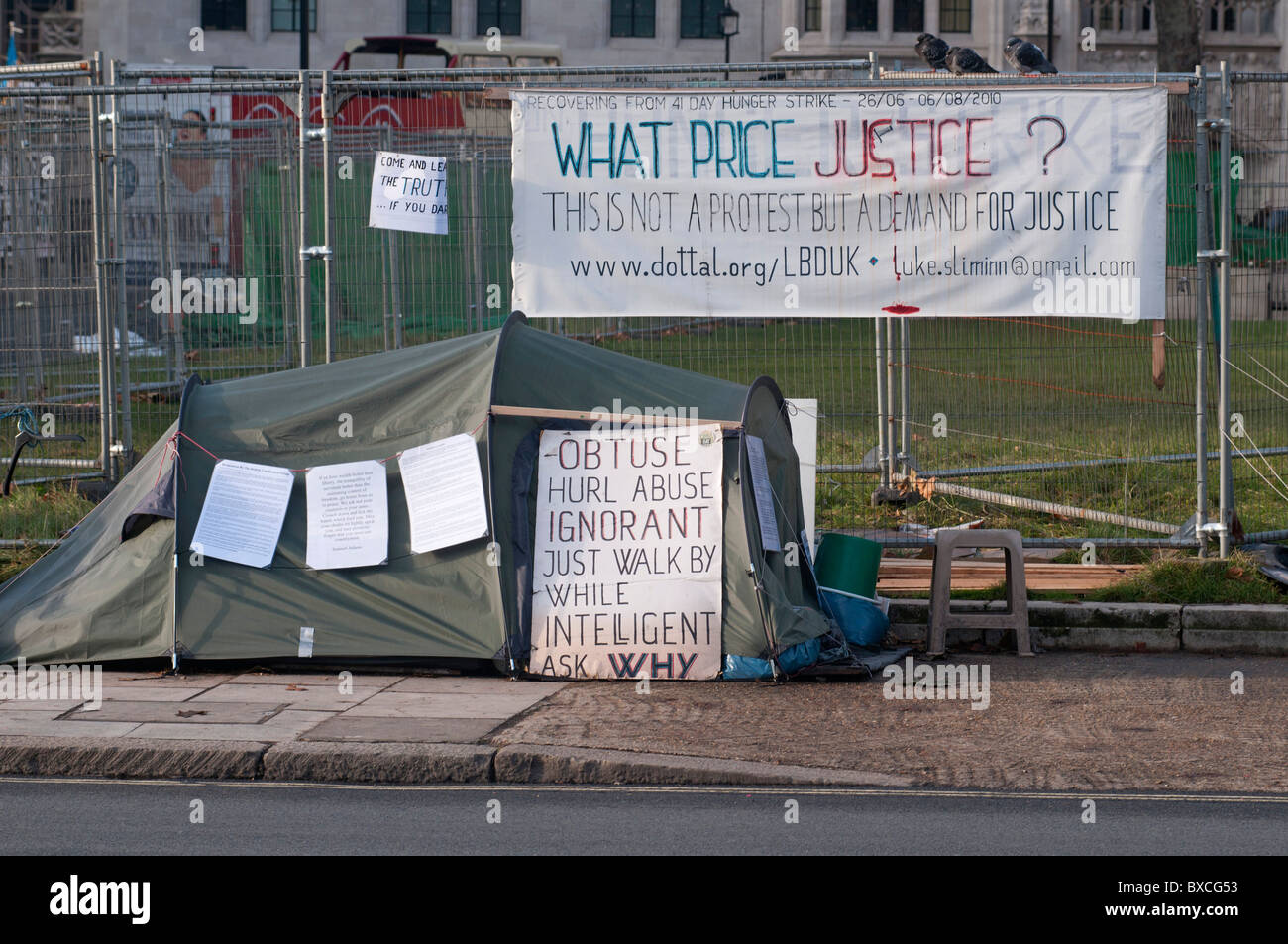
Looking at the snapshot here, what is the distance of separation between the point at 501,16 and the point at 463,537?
51481 mm

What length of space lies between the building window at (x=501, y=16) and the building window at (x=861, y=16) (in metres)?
11.9

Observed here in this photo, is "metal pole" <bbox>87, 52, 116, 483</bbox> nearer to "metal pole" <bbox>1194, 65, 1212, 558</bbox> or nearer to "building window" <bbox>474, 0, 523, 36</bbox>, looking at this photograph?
"metal pole" <bbox>1194, 65, 1212, 558</bbox>

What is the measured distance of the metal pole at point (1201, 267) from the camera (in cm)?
969

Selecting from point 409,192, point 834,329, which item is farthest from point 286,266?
point 834,329

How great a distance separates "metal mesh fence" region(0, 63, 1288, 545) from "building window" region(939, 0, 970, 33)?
4926cm

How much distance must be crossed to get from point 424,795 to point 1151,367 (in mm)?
6228

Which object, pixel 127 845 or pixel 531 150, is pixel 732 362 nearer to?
pixel 531 150

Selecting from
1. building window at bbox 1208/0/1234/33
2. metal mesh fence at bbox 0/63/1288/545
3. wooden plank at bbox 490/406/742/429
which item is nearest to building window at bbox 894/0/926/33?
building window at bbox 1208/0/1234/33

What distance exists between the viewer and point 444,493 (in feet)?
27.5

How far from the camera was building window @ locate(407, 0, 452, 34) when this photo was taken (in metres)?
56.6

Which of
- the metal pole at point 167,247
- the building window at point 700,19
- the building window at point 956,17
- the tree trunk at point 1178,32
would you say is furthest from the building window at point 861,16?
the metal pole at point 167,247

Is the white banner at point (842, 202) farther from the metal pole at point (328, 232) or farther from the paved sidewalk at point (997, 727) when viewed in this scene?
the paved sidewalk at point (997, 727)

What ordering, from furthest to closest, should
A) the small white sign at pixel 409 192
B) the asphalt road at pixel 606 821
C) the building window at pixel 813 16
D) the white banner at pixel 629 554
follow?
the building window at pixel 813 16, the small white sign at pixel 409 192, the white banner at pixel 629 554, the asphalt road at pixel 606 821

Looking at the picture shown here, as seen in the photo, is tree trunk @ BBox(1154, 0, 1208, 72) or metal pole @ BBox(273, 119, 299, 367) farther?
tree trunk @ BBox(1154, 0, 1208, 72)
